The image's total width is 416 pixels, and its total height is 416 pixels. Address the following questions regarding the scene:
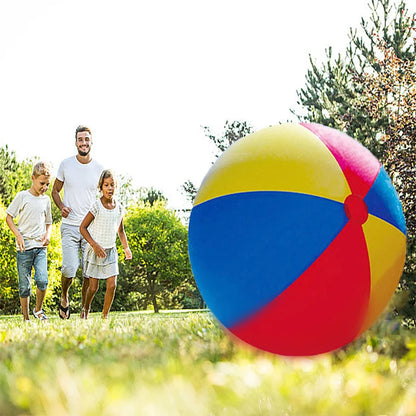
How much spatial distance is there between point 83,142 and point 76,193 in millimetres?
751

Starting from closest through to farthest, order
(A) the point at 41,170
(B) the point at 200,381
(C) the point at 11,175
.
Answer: (B) the point at 200,381, (A) the point at 41,170, (C) the point at 11,175

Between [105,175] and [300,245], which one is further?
[105,175]

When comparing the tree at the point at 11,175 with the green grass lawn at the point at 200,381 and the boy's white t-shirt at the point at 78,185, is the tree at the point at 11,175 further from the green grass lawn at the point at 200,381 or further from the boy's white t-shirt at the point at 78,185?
the green grass lawn at the point at 200,381

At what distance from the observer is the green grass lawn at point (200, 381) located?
1.92 m

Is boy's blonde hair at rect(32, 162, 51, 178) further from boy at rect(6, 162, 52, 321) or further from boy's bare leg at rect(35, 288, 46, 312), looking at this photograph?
boy's bare leg at rect(35, 288, 46, 312)

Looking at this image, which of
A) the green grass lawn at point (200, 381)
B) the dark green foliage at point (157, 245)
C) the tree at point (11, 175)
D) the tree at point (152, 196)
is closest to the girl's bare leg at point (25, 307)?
the green grass lawn at point (200, 381)

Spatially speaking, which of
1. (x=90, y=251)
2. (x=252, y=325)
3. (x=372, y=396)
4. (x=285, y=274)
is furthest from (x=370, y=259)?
(x=90, y=251)

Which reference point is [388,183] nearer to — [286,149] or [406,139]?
[286,149]

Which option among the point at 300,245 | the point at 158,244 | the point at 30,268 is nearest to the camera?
the point at 300,245

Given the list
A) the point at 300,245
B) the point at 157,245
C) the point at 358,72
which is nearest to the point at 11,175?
the point at 157,245

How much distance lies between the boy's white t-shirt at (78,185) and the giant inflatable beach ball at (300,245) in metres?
4.51

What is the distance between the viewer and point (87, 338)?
406 cm

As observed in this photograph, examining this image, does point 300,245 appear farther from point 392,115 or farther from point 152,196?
point 152,196

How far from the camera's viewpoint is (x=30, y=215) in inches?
309
